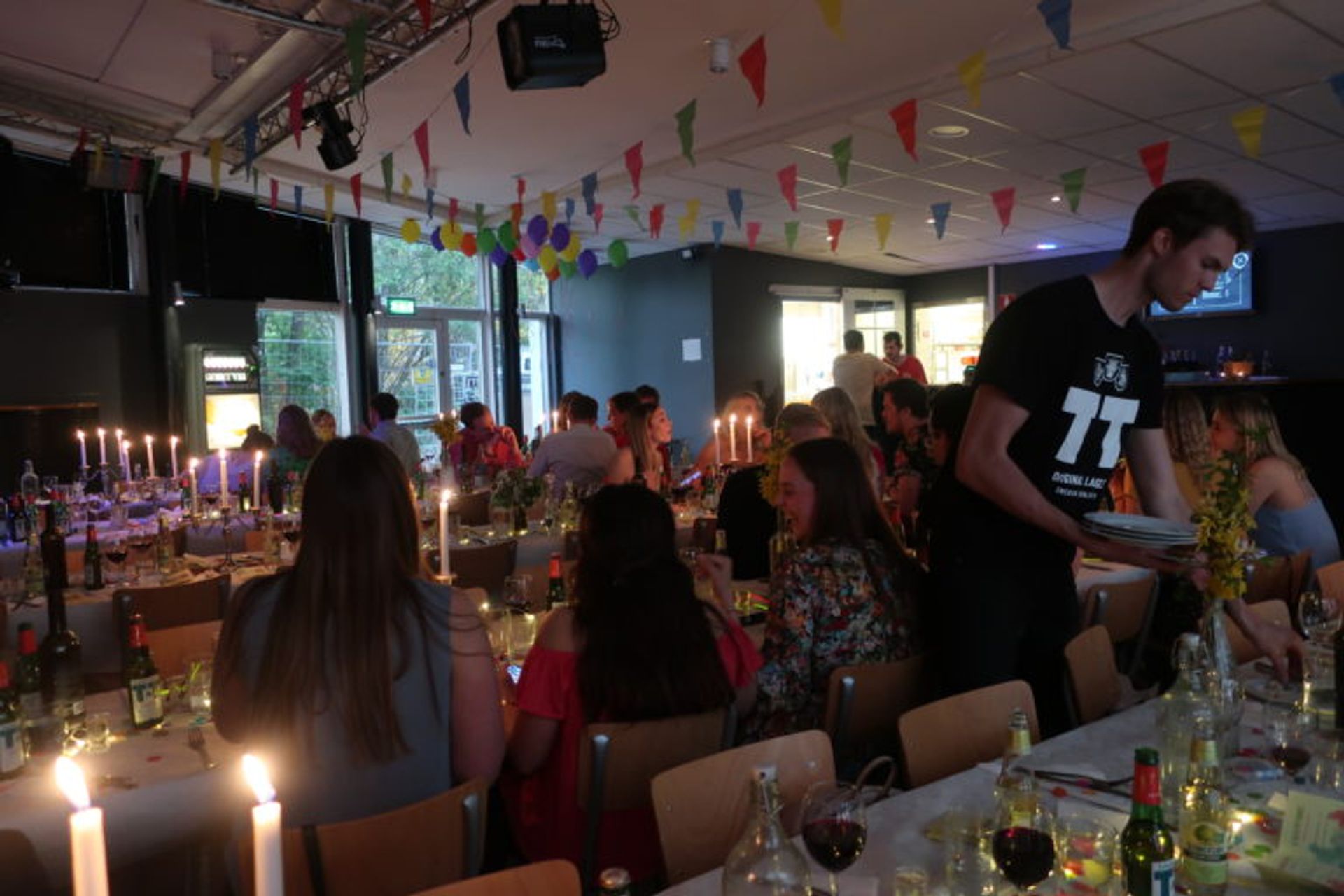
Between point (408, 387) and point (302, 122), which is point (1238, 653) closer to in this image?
point (302, 122)

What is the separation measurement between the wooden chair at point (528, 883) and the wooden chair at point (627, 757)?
610 mm

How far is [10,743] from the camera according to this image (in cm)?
215

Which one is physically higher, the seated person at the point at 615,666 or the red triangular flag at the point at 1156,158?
the red triangular flag at the point at 1156,158

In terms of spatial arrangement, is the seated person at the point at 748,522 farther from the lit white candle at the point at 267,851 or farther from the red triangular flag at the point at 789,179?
the red triangular flag at the point at 789,179

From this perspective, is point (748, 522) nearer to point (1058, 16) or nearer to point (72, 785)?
point (1058, 16)

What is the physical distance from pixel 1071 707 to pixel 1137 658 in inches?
66.8

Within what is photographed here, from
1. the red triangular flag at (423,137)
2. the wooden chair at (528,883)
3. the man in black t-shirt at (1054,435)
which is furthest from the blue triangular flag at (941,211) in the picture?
the wooden chair at (528,883)

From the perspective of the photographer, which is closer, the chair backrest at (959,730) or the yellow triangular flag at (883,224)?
the chair backrest at (959,730)

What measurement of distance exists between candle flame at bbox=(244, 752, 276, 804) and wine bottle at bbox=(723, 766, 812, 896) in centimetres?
74

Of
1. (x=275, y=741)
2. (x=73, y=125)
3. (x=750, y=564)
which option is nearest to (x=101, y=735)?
(x=275, y=741)

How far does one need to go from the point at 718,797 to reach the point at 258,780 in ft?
3.85

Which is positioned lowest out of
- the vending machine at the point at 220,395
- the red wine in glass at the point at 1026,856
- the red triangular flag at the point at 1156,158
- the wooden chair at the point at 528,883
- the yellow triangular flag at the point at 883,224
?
the wooden chair at the point at 528,883

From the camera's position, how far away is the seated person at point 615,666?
2201 mm

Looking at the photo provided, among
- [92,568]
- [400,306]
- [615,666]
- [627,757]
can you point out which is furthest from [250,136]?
[627,757]
